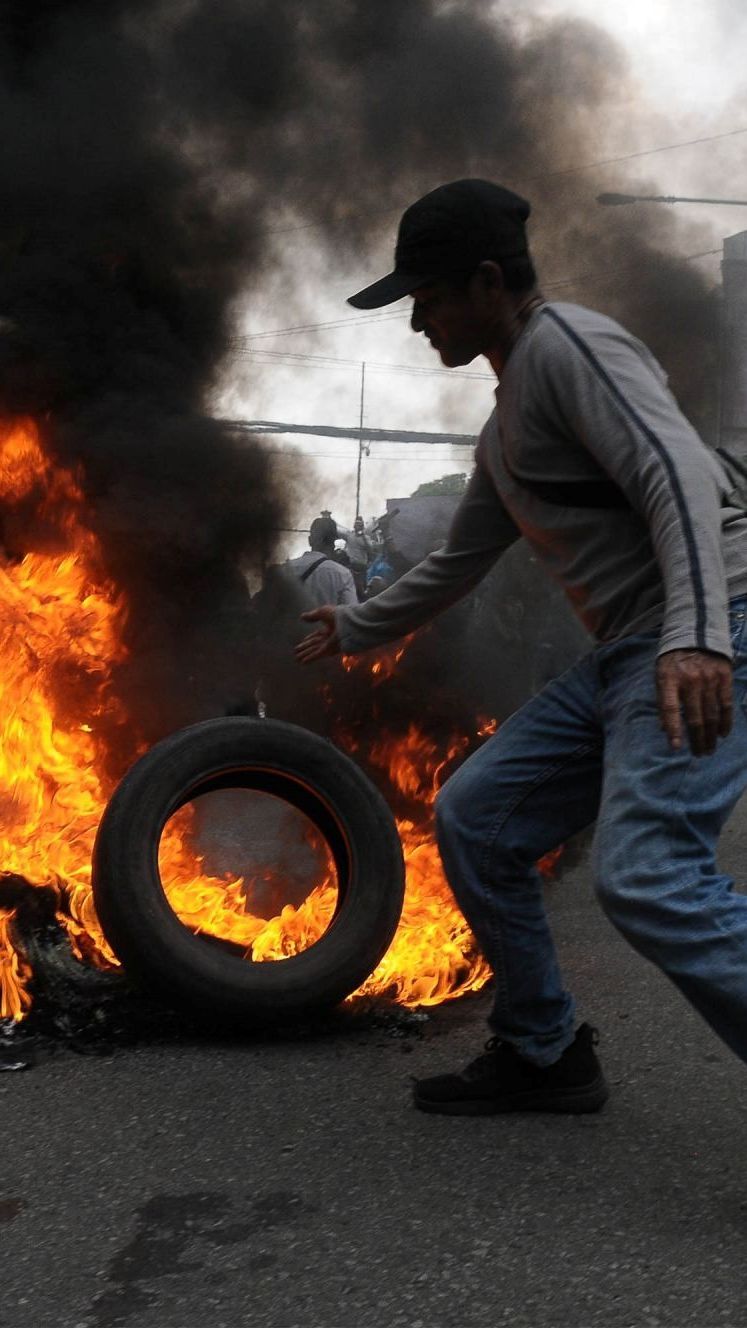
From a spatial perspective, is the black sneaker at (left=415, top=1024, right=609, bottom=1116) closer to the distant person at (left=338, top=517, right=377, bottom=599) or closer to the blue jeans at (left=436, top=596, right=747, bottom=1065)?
the blue jeans at (left=436, top=596, right=747, bottom=1065)

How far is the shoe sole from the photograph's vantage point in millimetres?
3230

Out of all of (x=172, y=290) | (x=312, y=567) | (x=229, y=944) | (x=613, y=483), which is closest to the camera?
(x=613, y=483)

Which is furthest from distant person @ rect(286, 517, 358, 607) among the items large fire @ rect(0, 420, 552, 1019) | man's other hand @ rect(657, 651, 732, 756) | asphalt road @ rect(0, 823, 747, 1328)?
man's other hand @ rect(657, 651, 732, 756)

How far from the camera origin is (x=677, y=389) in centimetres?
875

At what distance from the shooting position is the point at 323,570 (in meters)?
9.46

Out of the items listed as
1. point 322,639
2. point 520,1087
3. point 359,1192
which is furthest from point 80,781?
point 359,1192

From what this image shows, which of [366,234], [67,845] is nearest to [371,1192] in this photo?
[67,845]

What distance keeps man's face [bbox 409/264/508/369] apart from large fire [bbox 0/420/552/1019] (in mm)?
2010

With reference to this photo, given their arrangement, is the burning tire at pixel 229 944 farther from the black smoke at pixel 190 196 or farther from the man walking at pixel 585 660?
the black smoke at pixel 190 196

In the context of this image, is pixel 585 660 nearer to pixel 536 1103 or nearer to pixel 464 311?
pixel 464 311

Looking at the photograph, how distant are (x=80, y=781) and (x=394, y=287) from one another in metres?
2.61

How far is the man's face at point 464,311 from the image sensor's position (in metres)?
2.98

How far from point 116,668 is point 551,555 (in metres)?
3.15

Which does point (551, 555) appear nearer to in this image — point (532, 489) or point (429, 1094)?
point (532, 489)
